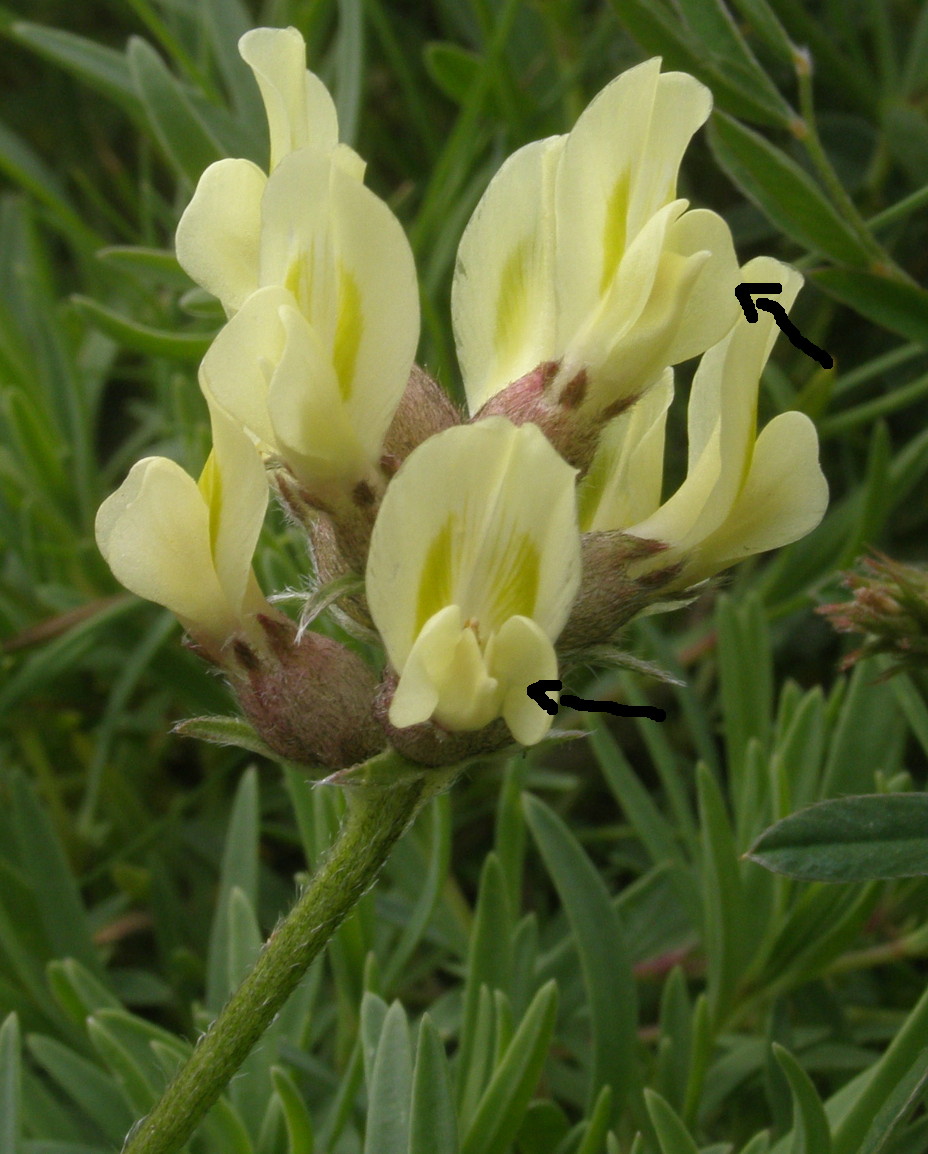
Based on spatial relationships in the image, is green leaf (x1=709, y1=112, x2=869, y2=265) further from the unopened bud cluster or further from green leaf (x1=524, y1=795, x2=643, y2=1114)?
green leaf (x1=524, y1=795, x2=643, y2=1114)

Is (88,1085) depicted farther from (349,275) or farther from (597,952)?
(349,275)

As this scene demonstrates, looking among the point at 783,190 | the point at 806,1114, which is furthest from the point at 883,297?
the point at 806,1114

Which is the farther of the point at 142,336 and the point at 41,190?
A: the point at 41,190

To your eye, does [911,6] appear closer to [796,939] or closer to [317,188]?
[796,939]

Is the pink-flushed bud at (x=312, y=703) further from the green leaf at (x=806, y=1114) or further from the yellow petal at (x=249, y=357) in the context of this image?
the green leaf at (x=806, y=1114)

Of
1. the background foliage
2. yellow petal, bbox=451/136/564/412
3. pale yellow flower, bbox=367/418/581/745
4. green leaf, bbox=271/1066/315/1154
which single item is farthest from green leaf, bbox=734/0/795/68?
green leaf, bbox=271/1066/315/1154

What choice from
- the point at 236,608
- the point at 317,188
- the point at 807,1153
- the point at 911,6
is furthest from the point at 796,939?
the point at 911,6
